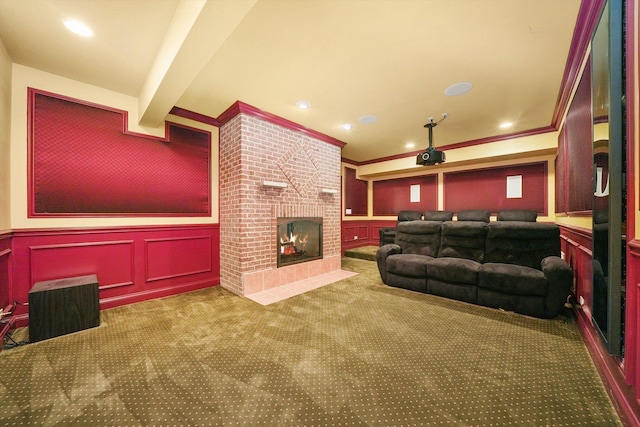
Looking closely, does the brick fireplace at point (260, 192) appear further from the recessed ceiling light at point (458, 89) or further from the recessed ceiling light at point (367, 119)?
the recessed ceiling light at point (458, 89)

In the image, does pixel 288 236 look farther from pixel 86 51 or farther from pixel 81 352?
pixel 86 51

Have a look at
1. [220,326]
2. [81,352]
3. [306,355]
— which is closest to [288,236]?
[220,326]

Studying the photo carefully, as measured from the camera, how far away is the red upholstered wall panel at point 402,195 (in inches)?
234

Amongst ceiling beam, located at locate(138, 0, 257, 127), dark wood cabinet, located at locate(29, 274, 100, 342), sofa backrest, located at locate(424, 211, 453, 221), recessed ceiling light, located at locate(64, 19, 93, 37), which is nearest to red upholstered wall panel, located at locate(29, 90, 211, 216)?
ceiling beam, located at locate(138, 0, 257, 127)

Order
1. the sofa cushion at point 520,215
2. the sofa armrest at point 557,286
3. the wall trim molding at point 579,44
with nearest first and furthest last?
the wall trim molding at point 579,44 < the sofa armrest at point 557,286 < the sofa cushion at point 520,215

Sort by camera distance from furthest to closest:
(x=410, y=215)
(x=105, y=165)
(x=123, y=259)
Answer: (x=410, y=215) → (x=123, y=259) → (x=105, y=165)

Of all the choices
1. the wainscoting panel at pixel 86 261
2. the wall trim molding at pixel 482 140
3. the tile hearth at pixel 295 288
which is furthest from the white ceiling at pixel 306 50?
the tile hearth at pixel 295 288

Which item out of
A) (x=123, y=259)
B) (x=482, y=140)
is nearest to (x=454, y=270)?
(x=482, y=140)

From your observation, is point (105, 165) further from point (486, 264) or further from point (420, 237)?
point (486, 264)

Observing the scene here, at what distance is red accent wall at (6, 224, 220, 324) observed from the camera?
2395 millimetres

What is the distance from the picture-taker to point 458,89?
2.82 metres

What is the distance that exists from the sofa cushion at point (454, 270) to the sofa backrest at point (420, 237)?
1.37ft

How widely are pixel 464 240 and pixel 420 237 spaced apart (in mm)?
600

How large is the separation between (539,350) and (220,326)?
2.73 meters
